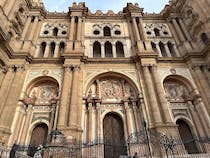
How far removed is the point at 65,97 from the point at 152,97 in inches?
273

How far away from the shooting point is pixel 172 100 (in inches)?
618

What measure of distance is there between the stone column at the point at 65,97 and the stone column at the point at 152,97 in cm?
648

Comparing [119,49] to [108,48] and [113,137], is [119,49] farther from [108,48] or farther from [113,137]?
[113,137]

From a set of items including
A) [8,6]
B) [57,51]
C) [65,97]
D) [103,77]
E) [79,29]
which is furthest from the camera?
[79,29]

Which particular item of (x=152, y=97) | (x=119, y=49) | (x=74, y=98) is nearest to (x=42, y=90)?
(x=74, y=98)

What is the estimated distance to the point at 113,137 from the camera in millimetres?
13867

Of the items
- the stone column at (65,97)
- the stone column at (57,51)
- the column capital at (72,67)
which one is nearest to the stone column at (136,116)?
the stone column at (65,97)

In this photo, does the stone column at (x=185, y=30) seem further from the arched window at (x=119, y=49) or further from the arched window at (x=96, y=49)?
the arched window at (x=96, y=49)

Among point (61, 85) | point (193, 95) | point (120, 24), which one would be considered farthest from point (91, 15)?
point (193, 95)

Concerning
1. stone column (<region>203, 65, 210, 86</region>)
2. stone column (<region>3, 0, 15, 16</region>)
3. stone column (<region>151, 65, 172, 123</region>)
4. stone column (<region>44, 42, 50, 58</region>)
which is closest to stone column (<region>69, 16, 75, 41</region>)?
stone column (<region>44, 42, 50, 58</region>)

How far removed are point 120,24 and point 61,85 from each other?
11094 millimetres

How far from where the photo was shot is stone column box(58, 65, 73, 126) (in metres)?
13.0

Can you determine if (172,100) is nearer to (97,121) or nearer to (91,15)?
(97,121)

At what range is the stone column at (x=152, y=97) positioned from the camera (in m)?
13.3
